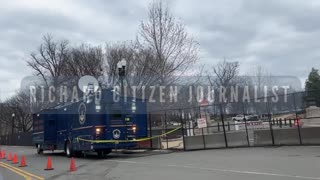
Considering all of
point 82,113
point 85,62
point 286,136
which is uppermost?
point 85,62

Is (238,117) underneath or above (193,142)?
above

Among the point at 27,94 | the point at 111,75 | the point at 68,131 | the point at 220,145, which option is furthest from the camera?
the point at 27,94

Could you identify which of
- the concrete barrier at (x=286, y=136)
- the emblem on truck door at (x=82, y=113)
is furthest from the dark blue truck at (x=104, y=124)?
the concrete barrier at (x=286, y=136)

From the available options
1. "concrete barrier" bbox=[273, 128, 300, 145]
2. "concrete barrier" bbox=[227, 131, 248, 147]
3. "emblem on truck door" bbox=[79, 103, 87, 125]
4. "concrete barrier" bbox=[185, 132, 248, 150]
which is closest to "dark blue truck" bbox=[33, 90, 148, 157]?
"emblem on truck door" bbox=[79, 103, 87, 125]

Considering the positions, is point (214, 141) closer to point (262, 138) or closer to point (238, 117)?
point (238, 117)

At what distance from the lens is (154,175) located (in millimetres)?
14844

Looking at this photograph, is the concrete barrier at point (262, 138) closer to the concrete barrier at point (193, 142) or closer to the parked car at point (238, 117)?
the parked car at point (238, 117)

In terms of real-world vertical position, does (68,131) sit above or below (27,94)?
below

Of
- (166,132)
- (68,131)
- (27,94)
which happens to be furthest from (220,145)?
(27,94)

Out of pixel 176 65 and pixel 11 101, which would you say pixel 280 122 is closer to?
pixel 176 65

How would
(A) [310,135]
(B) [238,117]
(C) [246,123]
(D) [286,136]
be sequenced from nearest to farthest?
(A) [310,135] → (D) [286,136] → (C) [246,123] → (B) [238,117]

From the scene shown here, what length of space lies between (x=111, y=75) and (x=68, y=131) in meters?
23.6

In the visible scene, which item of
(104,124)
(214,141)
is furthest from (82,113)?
(214,141)

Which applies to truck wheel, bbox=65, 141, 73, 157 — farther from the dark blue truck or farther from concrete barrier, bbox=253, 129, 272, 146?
concrete barrier, bbox=253, 129, 272, 146
